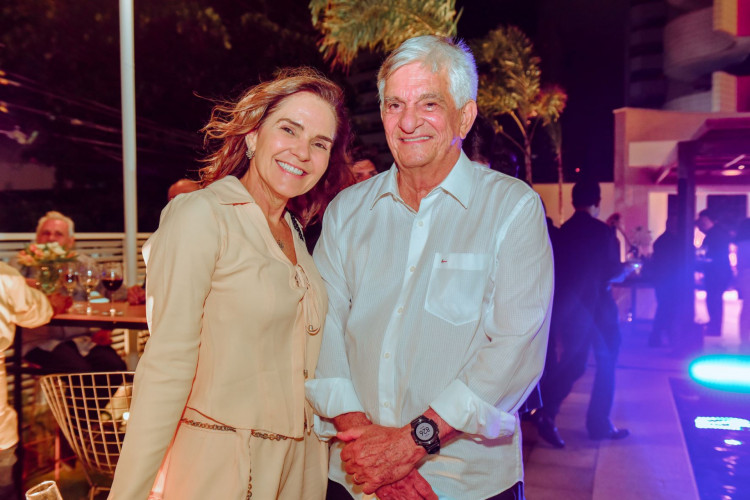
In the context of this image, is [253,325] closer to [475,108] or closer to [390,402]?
[390,402]

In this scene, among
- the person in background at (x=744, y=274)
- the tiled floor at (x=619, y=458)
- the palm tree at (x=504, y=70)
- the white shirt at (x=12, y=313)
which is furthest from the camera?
the palm tree at (x=504, y=70)

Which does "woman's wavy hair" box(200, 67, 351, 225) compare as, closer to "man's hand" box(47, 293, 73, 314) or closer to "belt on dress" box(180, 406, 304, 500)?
"belt on dress" box(180, 406, 304, 500)

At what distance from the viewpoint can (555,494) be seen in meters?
3.77

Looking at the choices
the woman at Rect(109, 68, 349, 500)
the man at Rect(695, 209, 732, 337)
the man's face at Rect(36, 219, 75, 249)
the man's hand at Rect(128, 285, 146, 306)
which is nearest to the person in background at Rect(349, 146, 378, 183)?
the man's hand at Rect(128, 285, 146, 306)

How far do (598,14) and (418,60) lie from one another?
171 feet

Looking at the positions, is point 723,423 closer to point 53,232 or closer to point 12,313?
point 12,313

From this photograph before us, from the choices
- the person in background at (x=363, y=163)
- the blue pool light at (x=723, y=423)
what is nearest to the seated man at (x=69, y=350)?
the person in background at (x=363, y=163)

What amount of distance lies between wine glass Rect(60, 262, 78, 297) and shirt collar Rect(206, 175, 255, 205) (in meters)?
2.79

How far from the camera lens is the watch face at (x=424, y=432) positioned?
1566 millimetres

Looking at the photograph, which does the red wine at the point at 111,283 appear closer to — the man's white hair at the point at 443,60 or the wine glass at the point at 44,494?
the wine glass at the point at 44,494

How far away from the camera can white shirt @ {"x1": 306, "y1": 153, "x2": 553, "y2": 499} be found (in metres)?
1.59

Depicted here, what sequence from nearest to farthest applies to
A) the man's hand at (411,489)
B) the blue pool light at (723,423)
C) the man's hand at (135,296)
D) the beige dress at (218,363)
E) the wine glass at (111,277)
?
1. the beige dress at (218,363)
2. the man's hand at (411,489)
3. the wine glass at (111,277)
4. the man's hand at (135,296)
5. the blue pool light at (723,423)

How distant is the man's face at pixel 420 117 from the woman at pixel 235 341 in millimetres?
294

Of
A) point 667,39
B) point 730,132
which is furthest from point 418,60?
point 667,39
